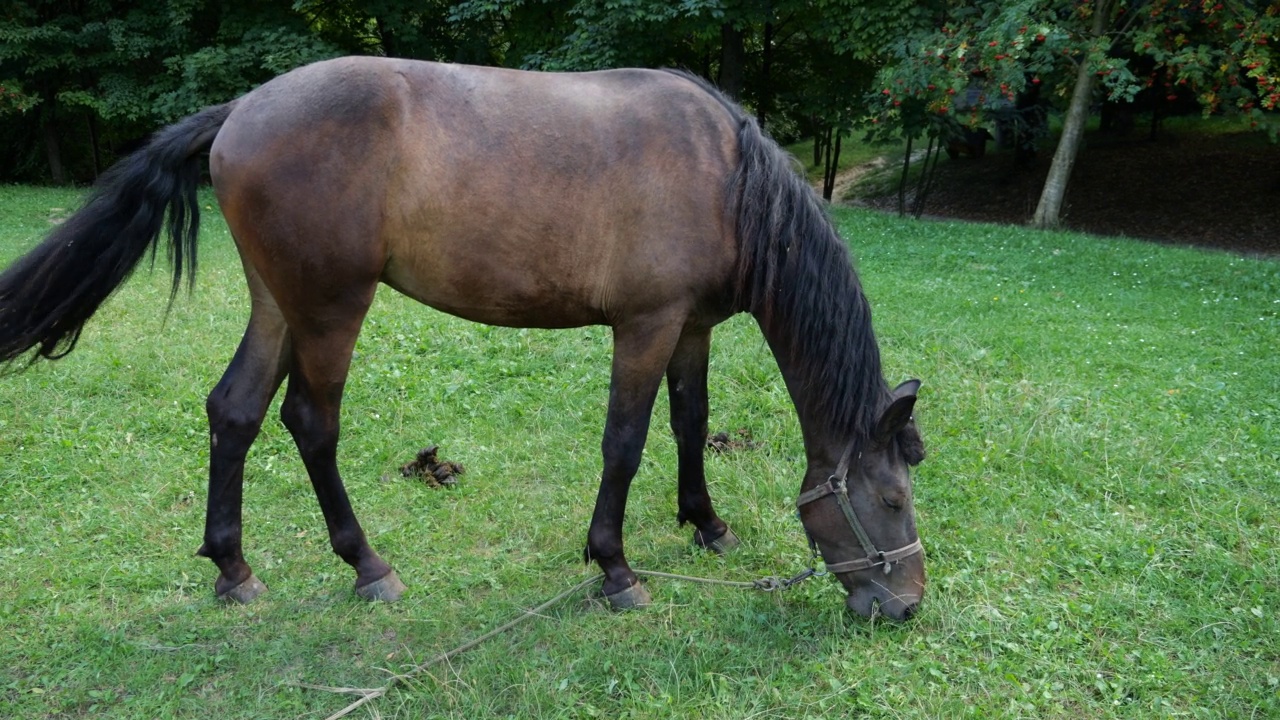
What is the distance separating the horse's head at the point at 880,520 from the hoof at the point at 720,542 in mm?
832

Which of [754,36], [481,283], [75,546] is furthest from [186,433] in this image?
[754,36]

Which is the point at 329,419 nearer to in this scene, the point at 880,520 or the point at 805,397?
the point at 805,397

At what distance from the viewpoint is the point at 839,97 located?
16422 millimetres

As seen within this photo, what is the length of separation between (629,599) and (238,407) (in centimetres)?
177

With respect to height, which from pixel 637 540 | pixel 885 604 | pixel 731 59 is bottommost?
pixel 637 540

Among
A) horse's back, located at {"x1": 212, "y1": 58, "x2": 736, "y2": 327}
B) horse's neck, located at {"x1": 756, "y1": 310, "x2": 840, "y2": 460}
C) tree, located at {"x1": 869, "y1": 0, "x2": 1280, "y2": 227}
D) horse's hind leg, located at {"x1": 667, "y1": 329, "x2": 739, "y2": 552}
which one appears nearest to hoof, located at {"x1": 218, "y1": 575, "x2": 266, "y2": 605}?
horse's back, located at {"x1": 212, "y1": 58, "x2": 736, "y2": 327}

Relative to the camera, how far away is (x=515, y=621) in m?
3.41

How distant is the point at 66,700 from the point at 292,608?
83 centimetres

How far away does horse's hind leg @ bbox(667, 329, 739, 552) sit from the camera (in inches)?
153

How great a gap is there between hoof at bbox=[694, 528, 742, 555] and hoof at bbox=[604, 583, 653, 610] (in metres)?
0.56

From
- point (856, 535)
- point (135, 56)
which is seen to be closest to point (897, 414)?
point (856, 535)

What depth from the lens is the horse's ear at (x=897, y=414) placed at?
3058mm

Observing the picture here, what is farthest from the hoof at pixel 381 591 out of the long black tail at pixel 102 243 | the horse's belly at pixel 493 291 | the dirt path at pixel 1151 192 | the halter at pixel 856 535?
the dirt path at pixel 1151 192

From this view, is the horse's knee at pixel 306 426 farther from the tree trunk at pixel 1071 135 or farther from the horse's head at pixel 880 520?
the tree trunk at pixel 1071 135
